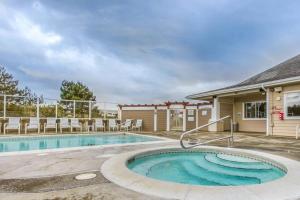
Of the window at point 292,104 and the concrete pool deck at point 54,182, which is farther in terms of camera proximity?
the window at point 292,104

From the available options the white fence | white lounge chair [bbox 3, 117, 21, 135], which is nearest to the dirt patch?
white lounge chair [bbox 3, 117, 21, 135]

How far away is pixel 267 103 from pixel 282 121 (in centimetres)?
115

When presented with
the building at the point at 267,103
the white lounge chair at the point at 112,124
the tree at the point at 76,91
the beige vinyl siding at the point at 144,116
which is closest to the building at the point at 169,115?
the beige vinyl siding at the point at 144,116

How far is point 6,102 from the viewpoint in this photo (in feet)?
50.3

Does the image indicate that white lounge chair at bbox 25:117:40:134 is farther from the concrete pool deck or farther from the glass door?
the concrete pool deck

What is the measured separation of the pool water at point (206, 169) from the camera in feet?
16.3

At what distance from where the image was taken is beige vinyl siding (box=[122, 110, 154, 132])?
60.2 ft

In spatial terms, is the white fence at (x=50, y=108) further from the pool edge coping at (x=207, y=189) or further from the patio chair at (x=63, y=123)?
the pool edge coping at (x=207, y=189)

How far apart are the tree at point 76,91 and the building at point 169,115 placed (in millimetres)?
11446

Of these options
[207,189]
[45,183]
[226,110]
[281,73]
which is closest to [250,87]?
[281,73]

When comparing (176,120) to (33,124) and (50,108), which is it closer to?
(50,108)

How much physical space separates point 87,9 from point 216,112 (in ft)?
32.1

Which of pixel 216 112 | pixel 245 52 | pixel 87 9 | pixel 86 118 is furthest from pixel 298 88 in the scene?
pixel 86 118

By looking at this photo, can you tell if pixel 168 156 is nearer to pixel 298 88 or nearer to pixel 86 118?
pixel 298 88
